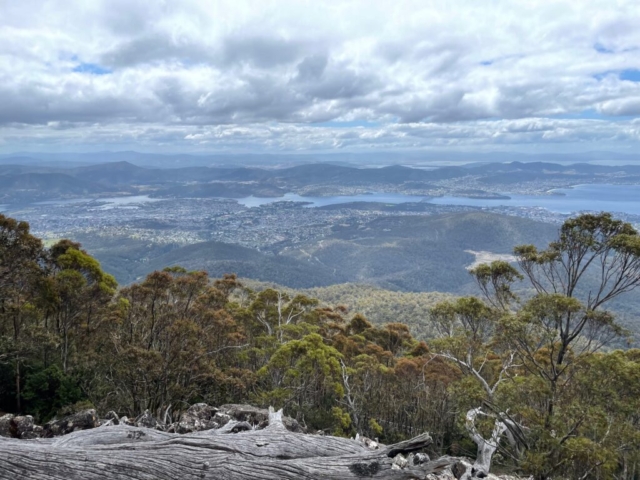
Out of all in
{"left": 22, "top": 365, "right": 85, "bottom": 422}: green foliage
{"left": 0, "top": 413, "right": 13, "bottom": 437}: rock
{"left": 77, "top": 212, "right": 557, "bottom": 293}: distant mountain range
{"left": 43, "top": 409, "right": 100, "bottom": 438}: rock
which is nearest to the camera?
{"left": 0, "top": 413, "right": 13, "bottom": 437}: rock

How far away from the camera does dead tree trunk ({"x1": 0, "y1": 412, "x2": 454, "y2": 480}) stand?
5883 mm

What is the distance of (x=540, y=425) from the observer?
38.4 feet

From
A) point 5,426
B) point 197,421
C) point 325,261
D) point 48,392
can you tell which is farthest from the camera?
point 325,261

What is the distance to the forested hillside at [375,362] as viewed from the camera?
12008mm

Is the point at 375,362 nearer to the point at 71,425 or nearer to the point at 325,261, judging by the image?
the point at 71,425

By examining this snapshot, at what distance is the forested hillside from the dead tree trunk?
6645 mm

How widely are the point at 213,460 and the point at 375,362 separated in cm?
1779

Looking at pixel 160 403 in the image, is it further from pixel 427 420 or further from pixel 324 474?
pixel 427 420

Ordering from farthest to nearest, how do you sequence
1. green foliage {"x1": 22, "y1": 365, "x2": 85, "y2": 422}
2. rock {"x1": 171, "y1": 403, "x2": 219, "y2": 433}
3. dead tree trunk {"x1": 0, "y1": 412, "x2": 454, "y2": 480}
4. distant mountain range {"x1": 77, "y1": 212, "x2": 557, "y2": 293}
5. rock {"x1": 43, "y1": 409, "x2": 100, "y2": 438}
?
distant mountain range {"x1": 77, "y1": 212, "x2": 557, "y2": 293}
green foliage {"x1": 22, "y1": 365, "x2": 85, "y2": 422}
rock {"x1": 171, "y1": 403, "x2": 219, "y2": 433}
rock {"x1": 43, "y1": 409, "x2": 100, "y2": 438}
dead tree trunk {"x1": 0, "y1": 412, "x2": 454, "y2": 480}

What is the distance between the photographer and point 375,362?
2308 cm

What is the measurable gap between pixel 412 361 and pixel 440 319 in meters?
8.43

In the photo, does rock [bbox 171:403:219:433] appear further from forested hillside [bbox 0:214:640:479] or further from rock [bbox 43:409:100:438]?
forested hillside [bbox 0:214:640:479]

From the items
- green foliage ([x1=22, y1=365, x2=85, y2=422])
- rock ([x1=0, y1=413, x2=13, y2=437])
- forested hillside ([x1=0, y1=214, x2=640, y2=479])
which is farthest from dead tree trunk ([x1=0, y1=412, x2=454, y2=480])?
green foliage ([x1=22, y1=365, x2=85, y2=422])

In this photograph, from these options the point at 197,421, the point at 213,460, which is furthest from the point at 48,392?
the point at 213,460
